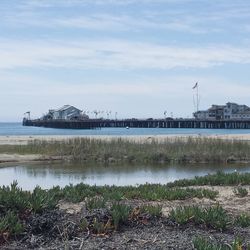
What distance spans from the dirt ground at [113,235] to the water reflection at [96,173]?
43.8ft

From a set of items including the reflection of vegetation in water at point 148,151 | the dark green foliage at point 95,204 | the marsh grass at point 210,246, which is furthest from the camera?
the reflection of vegetation in water at point 148,151

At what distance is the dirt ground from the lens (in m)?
6.64

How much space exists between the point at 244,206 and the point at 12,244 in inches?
205

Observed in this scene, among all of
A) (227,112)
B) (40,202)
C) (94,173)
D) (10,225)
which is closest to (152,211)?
(40,202)

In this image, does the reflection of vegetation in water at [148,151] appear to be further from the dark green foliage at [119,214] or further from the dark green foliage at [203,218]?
the dark green foliage at [119,214]

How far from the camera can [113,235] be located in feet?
23.2

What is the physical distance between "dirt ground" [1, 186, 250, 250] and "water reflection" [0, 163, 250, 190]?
1335cm

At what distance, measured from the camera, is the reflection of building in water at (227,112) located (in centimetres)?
14793

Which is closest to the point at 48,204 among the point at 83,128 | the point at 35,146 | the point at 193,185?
the point at 193,185

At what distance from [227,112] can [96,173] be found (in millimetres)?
128059

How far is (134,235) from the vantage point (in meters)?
Answer: 7.11

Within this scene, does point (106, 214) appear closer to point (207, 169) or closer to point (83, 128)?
point (207, 169)

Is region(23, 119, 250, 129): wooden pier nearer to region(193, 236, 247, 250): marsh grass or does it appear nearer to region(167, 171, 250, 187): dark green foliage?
region(167, 171, 250, 187): dark green foliage

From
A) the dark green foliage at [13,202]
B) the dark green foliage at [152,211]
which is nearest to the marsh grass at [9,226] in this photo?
the dark green foliage at [13,202]
